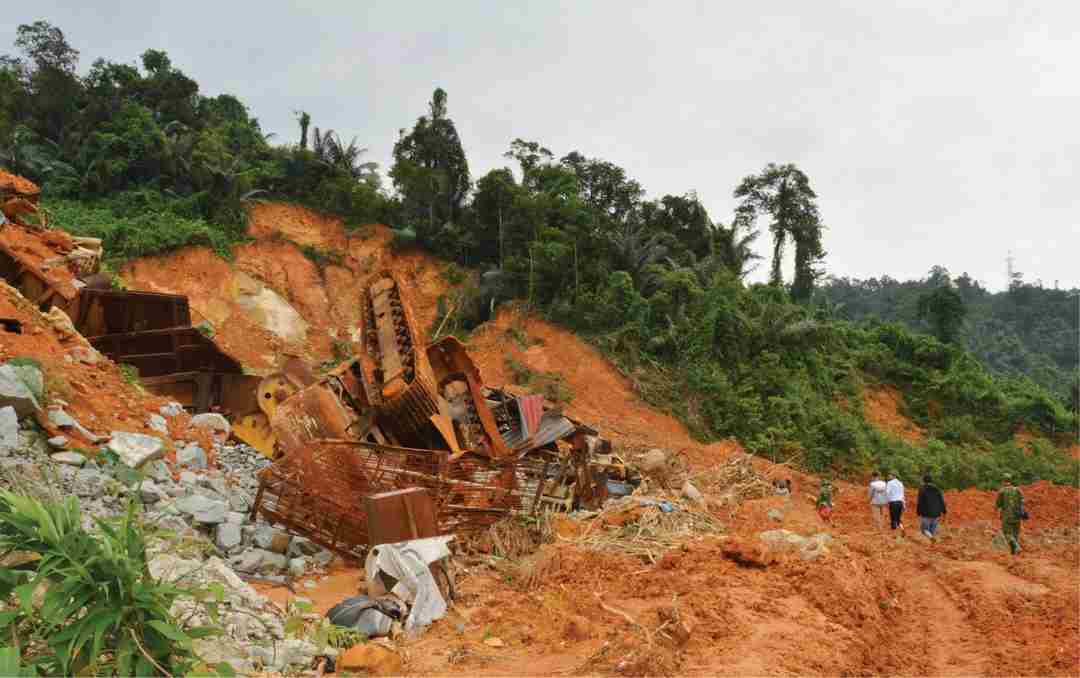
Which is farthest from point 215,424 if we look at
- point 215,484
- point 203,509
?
point 203,509

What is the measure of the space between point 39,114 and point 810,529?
84.4 ft

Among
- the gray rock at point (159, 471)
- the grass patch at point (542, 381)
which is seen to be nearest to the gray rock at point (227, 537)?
the gray rock at point (159, 471)

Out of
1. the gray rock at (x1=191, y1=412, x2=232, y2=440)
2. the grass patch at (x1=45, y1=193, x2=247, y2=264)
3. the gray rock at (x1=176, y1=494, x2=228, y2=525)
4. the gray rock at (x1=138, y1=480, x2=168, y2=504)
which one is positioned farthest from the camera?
the grass patch at (x1=45, y1=193, x2=247, y2=264)

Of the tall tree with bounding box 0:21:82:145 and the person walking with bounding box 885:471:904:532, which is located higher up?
the tall tree with bounding box 0:21:82:145

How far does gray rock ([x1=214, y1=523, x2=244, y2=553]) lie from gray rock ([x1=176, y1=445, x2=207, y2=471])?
139 cm

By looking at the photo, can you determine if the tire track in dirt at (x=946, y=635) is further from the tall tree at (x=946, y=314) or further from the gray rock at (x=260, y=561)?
the tall tree at (x=946, y=314)

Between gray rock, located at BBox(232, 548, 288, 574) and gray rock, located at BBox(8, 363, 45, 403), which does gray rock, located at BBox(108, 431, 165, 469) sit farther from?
gray rock, located at BBox(232, 548, 288, 574)

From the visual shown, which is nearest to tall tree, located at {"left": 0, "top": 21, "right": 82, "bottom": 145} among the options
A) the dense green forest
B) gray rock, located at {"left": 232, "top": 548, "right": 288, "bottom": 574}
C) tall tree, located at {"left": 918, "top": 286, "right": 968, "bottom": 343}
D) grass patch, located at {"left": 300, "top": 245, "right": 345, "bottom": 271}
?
the dense green forest

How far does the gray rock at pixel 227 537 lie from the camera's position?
6320 mm

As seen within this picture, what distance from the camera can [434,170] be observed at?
86.2 feet

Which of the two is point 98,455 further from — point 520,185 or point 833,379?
point 833,379

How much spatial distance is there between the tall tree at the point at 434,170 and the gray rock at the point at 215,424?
1716cm

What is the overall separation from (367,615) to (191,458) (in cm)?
379

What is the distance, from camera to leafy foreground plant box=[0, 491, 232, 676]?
2635mm
